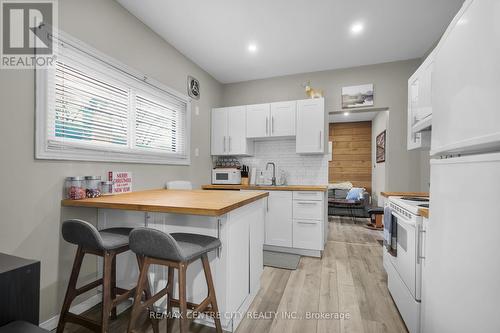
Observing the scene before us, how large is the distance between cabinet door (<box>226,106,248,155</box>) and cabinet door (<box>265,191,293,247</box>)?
0.98m

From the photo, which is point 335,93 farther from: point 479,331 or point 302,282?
point 479,331

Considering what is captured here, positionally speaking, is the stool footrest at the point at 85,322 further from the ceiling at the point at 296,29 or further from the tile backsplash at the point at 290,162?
the tile backsplash at the point at 290,162

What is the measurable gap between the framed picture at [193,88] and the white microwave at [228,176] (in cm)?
125

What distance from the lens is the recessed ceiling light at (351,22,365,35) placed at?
261 cm

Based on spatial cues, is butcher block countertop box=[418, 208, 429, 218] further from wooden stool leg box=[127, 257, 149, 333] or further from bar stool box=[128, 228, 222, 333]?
wooden stool leg box=[127, 257, 149, 333]

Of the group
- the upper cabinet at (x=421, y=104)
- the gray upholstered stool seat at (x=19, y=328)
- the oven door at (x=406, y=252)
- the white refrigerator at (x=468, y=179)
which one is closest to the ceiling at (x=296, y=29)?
the upper cabinet at (x=421, y=104)

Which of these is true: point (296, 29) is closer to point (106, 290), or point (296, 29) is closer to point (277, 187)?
point (277, 187)

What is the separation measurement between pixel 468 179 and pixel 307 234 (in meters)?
2.56

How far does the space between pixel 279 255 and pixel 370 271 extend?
1.12 metres

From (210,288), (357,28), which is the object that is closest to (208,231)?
(210,288)

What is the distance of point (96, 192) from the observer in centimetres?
192

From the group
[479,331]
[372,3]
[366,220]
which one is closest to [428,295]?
[479,331]

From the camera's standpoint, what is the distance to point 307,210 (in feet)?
10.7

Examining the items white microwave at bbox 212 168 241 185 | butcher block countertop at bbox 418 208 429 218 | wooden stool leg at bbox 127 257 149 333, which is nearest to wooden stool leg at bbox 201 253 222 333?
wooden stool leg at bbox 127 257 149 333
